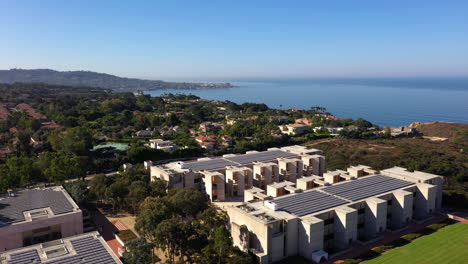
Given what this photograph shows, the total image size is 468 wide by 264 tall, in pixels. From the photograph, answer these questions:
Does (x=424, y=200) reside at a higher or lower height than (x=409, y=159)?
lower

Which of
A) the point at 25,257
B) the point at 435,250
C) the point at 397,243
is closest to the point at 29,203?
the point at 25,257

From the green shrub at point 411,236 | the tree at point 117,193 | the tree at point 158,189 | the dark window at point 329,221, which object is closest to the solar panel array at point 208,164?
the tree at point 158,189

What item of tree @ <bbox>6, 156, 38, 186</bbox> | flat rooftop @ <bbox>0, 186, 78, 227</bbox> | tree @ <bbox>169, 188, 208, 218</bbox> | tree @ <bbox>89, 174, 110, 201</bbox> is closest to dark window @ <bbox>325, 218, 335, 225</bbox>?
tree @ <bbox>169, 188, 208, 218</bbox>

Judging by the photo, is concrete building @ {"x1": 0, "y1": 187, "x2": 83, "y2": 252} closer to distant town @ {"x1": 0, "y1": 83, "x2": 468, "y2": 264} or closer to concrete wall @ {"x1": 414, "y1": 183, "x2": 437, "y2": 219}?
distant town @ {"x1": 0, "y1": 83, "x2": 468, "y2": 264}

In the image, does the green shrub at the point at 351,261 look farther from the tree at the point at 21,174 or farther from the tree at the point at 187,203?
the tree at the point at 21,174

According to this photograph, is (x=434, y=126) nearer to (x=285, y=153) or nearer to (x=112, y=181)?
(x=285, y=153)

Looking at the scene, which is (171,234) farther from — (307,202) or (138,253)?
(307,202)
